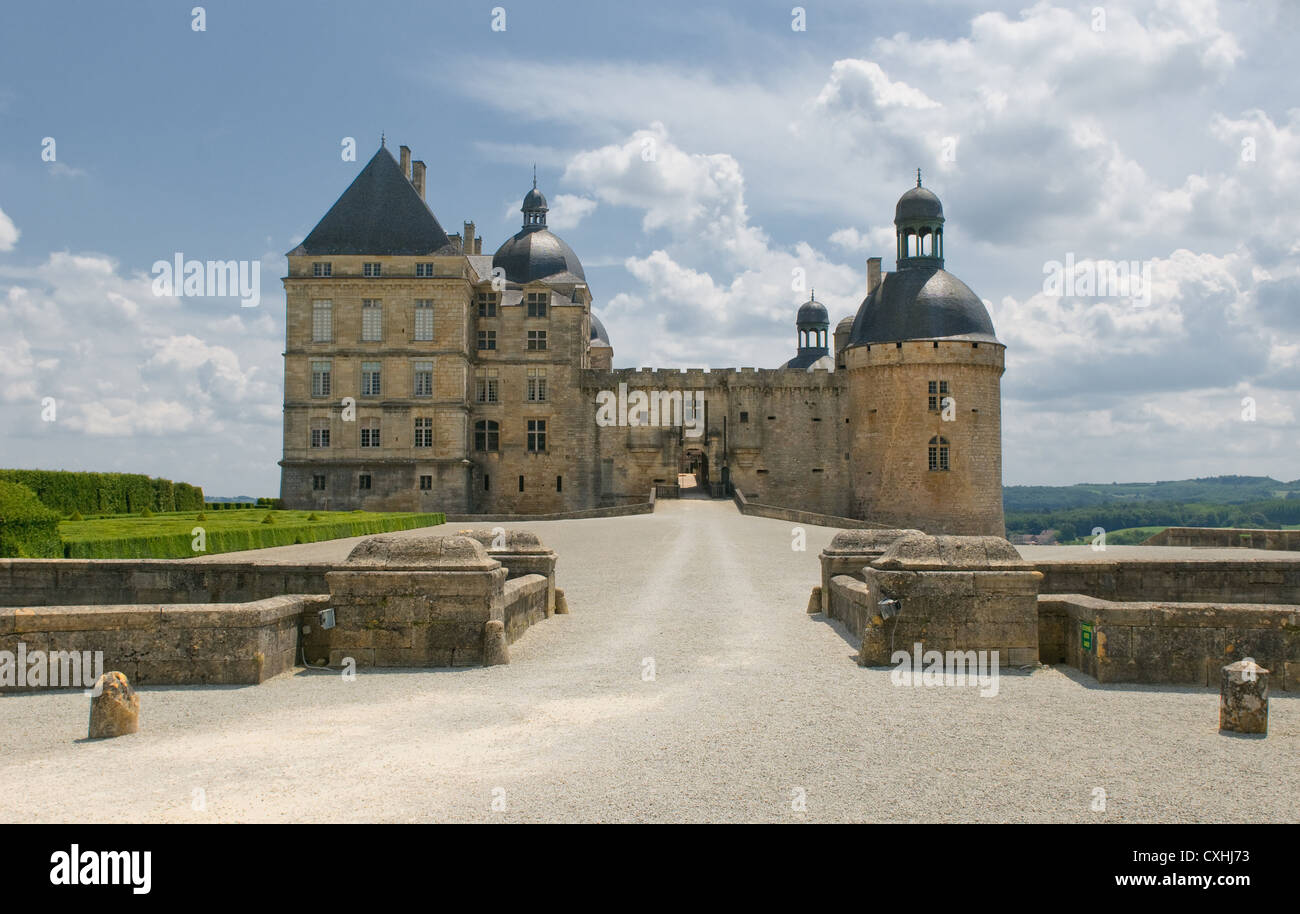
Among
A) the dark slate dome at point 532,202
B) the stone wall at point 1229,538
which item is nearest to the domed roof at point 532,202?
the dark slate dome at point 532,202

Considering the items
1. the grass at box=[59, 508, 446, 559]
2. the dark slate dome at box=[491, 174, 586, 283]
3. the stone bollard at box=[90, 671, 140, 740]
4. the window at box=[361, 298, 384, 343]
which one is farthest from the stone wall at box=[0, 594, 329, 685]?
the dark slate dome at box=[491, 174, 586, 283]

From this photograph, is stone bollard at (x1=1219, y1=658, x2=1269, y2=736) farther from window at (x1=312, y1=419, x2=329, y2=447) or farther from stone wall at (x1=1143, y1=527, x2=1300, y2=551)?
window at (x1=312, y1=419, x2=329, y2=447)

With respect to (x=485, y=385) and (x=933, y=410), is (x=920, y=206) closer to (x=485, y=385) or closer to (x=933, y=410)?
(x=933, y=410)

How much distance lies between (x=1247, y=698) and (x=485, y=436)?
40486mm

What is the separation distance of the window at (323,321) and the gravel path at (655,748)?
35183 millimetres

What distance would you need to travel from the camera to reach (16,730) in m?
7.72

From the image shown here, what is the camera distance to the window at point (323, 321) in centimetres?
4328

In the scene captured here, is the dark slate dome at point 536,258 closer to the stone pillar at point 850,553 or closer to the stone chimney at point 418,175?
the stone chimney at point 418,175

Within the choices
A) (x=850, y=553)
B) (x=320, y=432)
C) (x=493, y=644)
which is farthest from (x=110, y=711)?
(x=320, y=432)

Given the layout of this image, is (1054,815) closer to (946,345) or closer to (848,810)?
(848,810)

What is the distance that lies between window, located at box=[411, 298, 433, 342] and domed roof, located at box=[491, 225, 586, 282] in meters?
9.21

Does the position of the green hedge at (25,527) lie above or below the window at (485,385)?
below

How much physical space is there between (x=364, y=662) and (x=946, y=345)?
1469 inches

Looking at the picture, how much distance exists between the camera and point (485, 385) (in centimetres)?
4625
